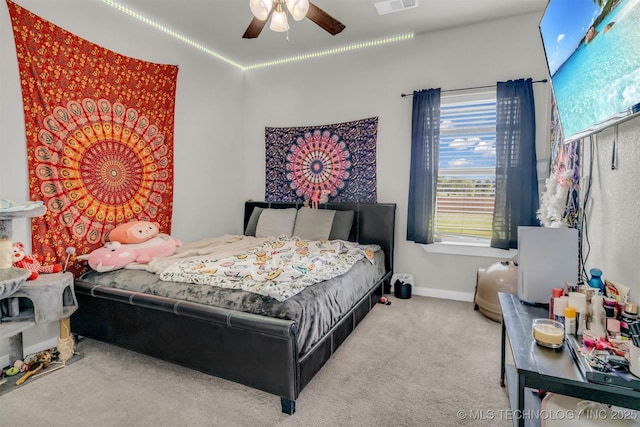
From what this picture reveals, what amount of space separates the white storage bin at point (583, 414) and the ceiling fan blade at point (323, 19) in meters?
2.38

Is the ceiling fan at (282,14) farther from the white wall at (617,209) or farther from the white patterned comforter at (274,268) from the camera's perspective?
the white wall at (617,209)

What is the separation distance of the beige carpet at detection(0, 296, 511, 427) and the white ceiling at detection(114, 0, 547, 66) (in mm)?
2932

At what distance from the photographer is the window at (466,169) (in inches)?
132

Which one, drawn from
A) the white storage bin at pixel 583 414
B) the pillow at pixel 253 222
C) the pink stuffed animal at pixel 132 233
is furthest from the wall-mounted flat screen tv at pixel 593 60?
the pillow at pixel 253 222

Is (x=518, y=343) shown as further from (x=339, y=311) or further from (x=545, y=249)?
(x=339, y=311)

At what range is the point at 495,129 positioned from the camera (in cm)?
328

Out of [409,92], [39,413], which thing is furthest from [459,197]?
[39,413]

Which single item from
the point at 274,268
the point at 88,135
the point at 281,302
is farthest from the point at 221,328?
the point at 88,135

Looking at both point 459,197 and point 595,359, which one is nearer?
point 595,359

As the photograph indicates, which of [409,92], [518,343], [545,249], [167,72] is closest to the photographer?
[518,343]

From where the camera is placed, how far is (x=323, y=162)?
4.04 metres

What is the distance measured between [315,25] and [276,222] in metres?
2.15

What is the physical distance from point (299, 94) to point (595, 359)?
392cm

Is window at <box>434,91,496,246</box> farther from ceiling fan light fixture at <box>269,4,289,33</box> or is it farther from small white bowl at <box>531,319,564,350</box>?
small white bowl at <box>531,319,564,350</box>
